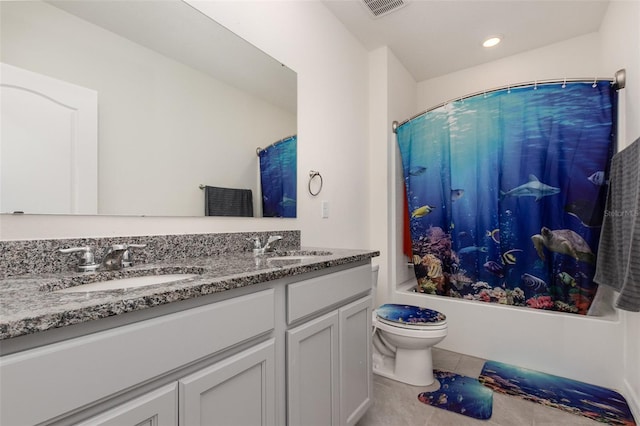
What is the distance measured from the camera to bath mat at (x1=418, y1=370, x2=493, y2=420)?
162 centimetres

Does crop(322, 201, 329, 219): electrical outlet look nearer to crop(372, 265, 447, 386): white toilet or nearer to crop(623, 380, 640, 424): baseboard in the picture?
crop(372, 265, 447, 386): white toilet

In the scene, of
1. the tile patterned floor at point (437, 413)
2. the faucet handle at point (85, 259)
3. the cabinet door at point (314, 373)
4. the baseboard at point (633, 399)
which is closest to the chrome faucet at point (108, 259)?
the faucet handle at point (85, 259)

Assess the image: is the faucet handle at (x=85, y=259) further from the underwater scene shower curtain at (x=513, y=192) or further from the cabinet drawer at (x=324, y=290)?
the underwater scene shower curtain at (x=513, y=192)

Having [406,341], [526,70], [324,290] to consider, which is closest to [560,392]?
[406,341]

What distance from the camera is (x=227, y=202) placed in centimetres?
150

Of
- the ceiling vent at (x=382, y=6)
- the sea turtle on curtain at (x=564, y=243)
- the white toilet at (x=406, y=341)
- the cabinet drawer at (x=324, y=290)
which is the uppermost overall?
A: the ceiling vent at (x=382, y=6)

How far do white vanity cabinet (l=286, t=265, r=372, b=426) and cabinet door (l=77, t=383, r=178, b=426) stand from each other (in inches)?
15.7

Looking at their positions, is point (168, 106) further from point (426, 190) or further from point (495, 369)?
point (495, 369)

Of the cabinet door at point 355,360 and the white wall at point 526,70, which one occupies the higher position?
the white wall at point 526,70

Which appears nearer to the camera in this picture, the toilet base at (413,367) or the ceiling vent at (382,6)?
the toilet base at (413,367)

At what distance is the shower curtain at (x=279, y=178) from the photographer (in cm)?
169

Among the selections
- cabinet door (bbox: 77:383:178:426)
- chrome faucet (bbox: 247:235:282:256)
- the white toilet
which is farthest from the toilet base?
cabinet door (bbox: 77:383:178:426)

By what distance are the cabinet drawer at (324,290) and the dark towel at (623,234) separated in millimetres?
1152

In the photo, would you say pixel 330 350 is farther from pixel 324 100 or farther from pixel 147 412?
pixel 324 100
